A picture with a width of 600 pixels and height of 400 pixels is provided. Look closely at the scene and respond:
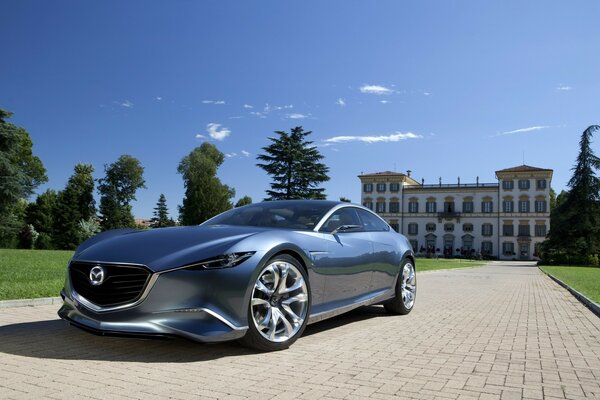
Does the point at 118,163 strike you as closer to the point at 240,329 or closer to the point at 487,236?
the point at 487,236

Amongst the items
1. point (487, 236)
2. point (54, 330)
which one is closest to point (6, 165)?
point (54, 330)

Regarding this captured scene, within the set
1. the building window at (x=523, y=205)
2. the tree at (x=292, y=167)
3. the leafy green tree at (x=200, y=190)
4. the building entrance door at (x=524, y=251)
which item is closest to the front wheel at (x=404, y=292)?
the tree at (x=292, y=167)

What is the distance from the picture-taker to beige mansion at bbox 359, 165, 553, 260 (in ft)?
263

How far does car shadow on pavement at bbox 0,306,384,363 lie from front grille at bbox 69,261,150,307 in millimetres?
459

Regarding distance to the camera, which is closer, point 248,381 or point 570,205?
point 248,381

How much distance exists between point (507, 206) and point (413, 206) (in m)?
16.0

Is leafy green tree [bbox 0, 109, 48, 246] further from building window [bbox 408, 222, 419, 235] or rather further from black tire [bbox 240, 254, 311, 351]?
building window [bbox 408, 222, 419, 235]

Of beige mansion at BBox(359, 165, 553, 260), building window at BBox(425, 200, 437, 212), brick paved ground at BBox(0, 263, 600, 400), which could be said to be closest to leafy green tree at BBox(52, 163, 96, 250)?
beige mansion at BBox(359, 165, 553, 260)

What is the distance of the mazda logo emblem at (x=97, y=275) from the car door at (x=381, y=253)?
10.1 feet

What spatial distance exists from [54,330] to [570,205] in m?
57.7

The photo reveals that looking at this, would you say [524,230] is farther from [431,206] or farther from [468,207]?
[431,206]

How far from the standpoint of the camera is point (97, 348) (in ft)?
13.4

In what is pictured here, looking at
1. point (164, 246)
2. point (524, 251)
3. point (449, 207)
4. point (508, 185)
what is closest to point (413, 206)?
point (449, 207)

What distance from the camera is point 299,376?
3.43m
